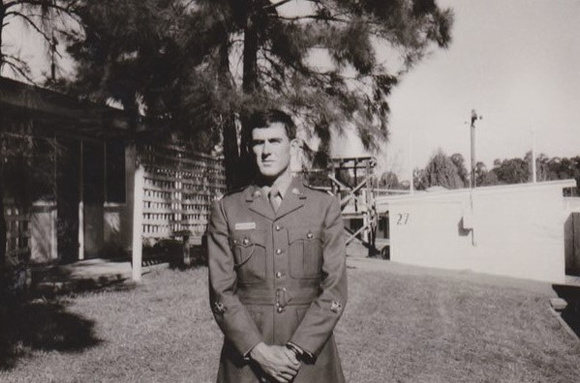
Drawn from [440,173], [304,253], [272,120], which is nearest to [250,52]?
[272,120]

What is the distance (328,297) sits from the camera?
227 centimetres

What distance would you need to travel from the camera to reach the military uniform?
87.5 inches

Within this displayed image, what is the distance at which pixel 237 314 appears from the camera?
2.22m

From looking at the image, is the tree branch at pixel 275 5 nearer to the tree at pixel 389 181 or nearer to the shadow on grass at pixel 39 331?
the shadow on grass at pixel 39 331

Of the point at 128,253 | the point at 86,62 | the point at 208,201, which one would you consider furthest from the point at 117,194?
the point at 86,62

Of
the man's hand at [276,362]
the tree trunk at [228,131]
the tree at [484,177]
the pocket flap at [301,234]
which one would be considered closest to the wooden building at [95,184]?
the tree trunk at [228,131]

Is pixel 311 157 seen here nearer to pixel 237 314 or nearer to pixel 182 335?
pixel 182 335

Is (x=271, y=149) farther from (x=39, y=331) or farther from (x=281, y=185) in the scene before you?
(x=39, y=331)

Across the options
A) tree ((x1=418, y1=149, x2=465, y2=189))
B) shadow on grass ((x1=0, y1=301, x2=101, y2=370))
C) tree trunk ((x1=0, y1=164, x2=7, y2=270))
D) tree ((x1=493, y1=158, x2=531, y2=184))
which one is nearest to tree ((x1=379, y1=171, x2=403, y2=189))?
tree ((x1=418, y1=149, x2=465, y2=189))

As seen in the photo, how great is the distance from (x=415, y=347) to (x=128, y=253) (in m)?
7.34

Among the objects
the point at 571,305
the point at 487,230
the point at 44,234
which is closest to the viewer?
the point at 44,234

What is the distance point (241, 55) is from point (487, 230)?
1086 cm

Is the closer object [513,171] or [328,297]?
[328,297]

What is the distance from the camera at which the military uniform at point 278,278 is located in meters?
2.22
